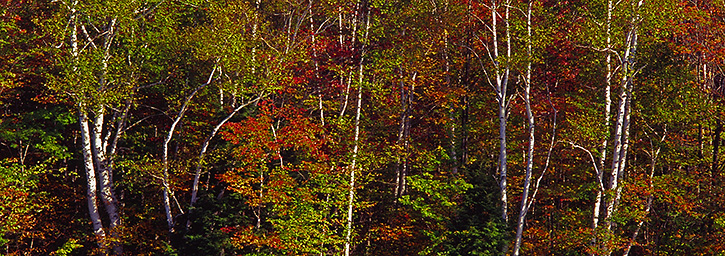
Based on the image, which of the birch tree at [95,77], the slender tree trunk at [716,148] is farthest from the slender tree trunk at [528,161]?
the birch tree at [95,77]

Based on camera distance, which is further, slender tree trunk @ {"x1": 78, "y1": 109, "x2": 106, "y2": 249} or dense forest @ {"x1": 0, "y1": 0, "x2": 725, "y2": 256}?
slender tree trunk @ {"x1": 78, "y1": 109, "x2": 106, "y2": 249}

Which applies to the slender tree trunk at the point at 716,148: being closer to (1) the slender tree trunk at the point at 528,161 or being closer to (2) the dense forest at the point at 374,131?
(2) the dense forest at the point at 374,131

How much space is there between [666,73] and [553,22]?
391cm

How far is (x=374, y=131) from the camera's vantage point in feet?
86.6

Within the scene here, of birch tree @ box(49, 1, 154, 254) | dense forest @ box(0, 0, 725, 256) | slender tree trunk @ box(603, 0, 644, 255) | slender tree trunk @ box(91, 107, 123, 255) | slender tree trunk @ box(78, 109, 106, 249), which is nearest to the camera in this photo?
slender tree trunk @ box(603, 0, 644, 255)

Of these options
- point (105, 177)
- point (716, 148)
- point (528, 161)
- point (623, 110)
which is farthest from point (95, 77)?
point (716, 148)

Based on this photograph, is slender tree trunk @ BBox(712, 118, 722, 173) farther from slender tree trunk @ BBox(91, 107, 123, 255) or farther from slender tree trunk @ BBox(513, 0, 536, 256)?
slender tree trunk @ BBox(91, 107, 123, 255)

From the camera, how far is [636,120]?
20469 millimetres

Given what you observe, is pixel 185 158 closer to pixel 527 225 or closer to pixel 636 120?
pixel 527 225

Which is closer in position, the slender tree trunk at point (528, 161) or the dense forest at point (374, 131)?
the dense forest at point (374, 131)

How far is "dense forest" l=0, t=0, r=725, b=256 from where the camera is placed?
1844cm

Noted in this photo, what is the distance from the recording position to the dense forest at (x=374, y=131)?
1844cm

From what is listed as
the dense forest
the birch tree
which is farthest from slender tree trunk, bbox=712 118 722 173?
the birch tree

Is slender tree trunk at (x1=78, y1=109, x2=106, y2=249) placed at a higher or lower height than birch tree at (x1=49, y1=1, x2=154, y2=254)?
lower
